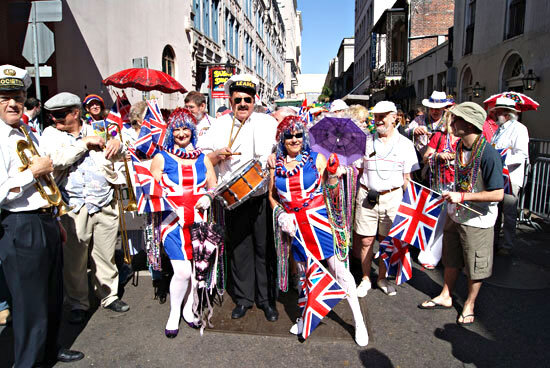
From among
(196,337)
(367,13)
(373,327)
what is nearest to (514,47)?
(373,327)

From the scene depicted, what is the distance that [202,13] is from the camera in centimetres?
1864

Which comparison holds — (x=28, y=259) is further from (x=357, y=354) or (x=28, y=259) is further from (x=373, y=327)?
(x=373, y=327)

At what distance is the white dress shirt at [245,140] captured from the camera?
11.8ft

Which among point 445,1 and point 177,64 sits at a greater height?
point 445,1

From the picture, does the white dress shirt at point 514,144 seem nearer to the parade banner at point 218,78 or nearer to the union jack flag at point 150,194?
the union jack flag at point 150,194

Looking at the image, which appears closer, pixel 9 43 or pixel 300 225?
pixel 300 225

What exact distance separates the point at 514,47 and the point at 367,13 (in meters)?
34.1

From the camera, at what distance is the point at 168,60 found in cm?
1527

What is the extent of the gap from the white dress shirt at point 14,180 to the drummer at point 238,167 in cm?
138

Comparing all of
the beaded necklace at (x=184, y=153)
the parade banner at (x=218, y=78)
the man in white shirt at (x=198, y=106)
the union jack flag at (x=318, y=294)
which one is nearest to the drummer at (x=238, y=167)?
the beaded necklace at (x=184, y=153)

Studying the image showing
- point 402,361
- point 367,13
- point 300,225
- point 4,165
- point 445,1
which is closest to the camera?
point 4,165

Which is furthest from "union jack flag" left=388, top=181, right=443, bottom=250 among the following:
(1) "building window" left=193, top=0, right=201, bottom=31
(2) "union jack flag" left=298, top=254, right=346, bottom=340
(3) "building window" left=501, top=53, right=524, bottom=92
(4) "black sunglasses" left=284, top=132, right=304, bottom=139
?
(1) "building window" left=193, top=0, right=201, bottom=31

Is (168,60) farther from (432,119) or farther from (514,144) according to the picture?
(514,144)

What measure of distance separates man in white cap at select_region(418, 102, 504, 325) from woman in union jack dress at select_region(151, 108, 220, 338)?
6.76 ft
